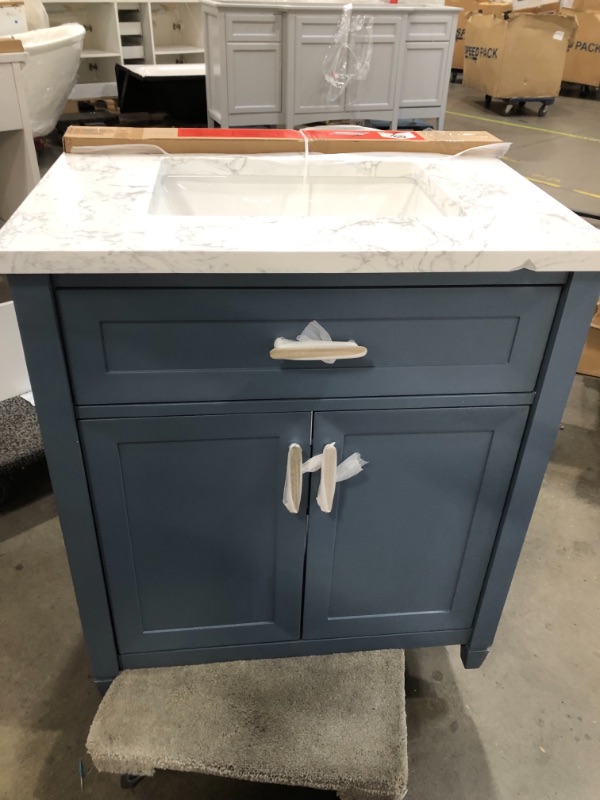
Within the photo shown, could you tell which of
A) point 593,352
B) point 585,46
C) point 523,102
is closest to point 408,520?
point 593,352

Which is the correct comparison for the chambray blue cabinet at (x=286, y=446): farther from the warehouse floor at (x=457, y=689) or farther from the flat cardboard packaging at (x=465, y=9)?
the flat cardboard packaging at (x=465, y=9)

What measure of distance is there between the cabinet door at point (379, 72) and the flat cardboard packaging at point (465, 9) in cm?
215

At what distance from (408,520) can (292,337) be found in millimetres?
371

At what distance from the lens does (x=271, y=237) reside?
741 millimetres

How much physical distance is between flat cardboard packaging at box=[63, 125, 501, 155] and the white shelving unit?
371 cm

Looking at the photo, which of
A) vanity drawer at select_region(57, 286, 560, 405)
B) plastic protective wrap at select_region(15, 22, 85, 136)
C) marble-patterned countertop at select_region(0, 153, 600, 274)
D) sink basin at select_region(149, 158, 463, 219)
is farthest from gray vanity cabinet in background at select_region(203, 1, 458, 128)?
vanity drawer at select_region(57, 286, 560, 405)

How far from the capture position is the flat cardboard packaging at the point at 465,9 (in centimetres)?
568

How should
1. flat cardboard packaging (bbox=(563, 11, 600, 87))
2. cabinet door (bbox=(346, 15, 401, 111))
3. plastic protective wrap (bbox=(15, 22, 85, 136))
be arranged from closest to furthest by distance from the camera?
1. plastic protective wrap (bbox=(15, 22, 85, 136))
2. cabinet door (bbox=(346, 15, 401, 111))
3. flat cardboard packaging (bbox=(563, 11, 600, 87))

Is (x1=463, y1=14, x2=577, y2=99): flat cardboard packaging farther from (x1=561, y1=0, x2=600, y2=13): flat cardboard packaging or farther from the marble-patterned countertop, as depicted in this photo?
the marble-patterned countertop

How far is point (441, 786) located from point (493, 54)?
5.72 meters

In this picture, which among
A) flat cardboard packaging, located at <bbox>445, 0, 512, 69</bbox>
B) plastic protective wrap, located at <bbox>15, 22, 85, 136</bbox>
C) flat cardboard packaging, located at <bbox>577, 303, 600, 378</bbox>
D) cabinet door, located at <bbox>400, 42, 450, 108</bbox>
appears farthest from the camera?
flat cardboard packaging, located at <bbox>445, 0, 512, 69</bbox>

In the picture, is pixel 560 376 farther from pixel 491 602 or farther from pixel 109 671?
pixel 109 671

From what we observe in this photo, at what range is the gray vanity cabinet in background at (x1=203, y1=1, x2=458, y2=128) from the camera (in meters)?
3.09

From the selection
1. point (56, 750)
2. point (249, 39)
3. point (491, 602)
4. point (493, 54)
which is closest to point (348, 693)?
point (491, 602)
